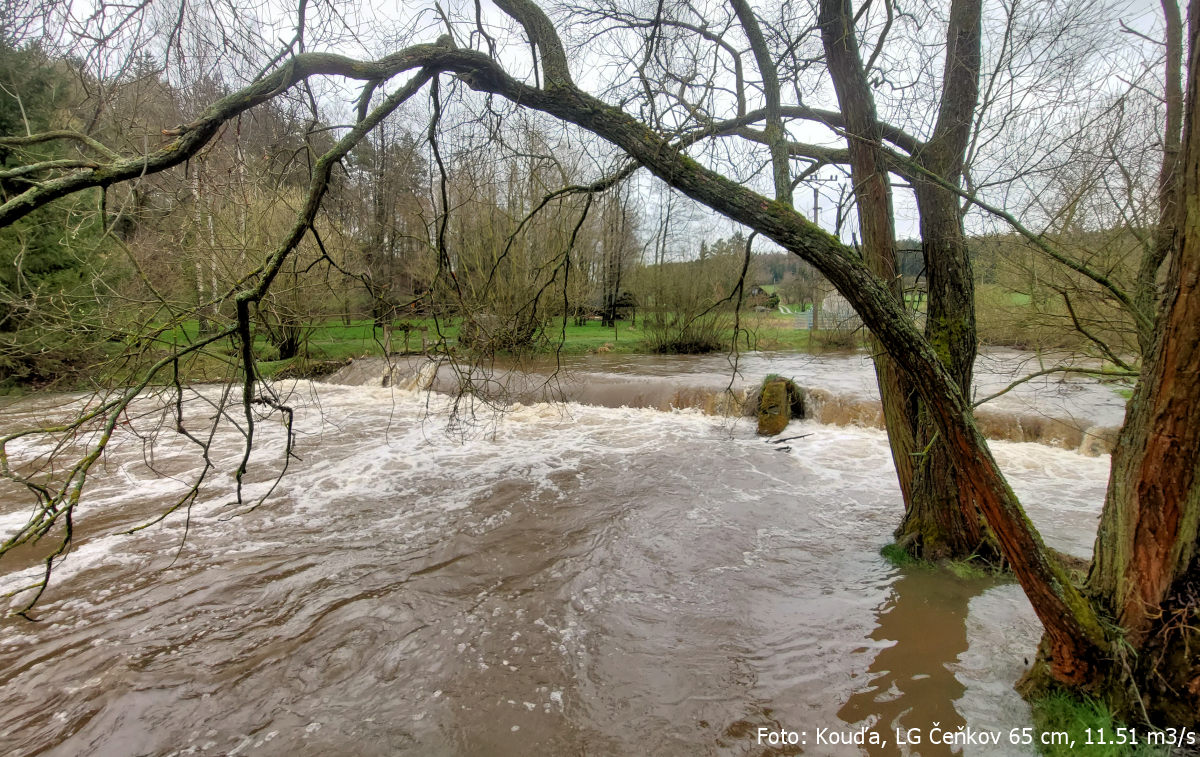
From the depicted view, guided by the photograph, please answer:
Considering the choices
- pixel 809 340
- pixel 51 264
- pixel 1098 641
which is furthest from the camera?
pixel 809 340

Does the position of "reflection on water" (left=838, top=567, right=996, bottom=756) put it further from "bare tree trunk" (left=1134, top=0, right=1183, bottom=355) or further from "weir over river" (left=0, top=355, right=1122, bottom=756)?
"bare tree trunk" (left=1134, top=0, right=1183, bottom=355)

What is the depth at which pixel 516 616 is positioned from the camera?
4.76m

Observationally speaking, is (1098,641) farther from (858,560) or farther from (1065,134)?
(1065,134)

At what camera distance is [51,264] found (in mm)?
13133

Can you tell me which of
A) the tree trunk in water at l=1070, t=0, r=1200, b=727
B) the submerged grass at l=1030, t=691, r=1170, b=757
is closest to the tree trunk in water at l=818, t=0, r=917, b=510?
the tree trunk in water at l=1070, t=0, r=1200, b=727

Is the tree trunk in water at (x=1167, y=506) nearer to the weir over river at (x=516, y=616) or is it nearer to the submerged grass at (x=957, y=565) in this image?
the weir over river at (x=516, y=616)

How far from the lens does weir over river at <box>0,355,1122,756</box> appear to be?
3.54 metres

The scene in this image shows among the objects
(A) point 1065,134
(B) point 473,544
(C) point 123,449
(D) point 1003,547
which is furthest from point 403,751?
(C) point 123,449

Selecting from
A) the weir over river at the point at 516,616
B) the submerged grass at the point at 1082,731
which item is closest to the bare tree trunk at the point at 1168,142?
the submerged grass at the point at 1082,731

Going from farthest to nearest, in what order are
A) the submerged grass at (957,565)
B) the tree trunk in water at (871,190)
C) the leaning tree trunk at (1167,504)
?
the submerged grass at (957,565)
the tree trunk in water at (871,190)
the leaning tree trunk at (1167,504)

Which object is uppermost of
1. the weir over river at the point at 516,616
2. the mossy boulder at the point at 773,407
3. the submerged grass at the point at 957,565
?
the mossy boulder at the point at 773,407

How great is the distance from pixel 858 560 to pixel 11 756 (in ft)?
21.2

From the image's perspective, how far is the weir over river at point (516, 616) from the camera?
3543mm

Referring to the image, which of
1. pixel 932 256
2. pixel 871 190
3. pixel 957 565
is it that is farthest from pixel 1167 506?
pixel 871 190
